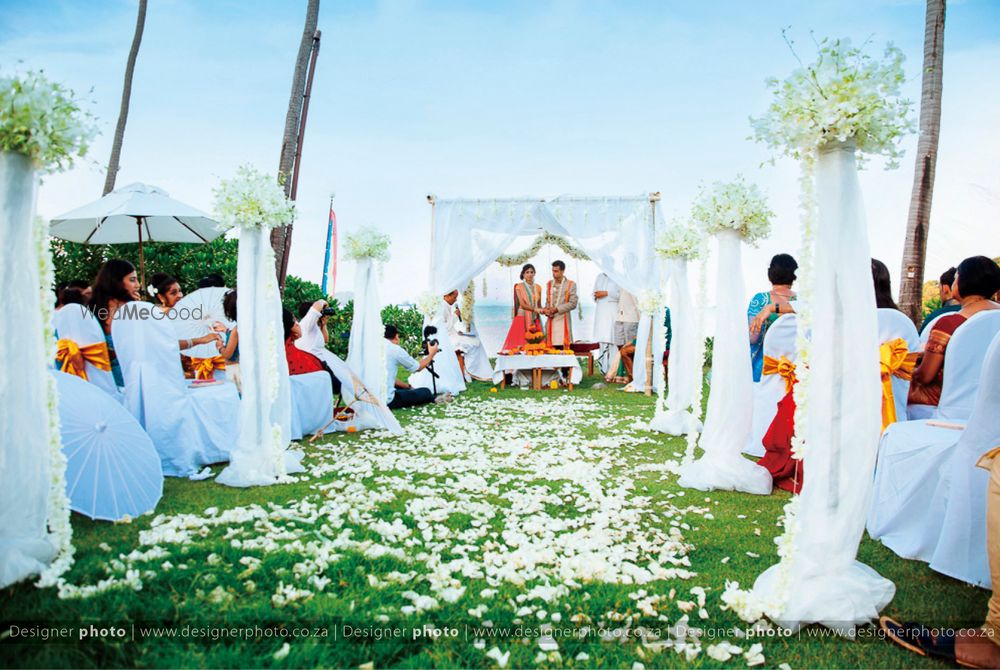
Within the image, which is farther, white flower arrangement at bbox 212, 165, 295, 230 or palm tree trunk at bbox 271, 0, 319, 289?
palm tree trunk at bbox 271, 0, 319, 289

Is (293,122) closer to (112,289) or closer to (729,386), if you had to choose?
(112,289)

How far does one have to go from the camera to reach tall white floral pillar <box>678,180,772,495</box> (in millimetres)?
5402

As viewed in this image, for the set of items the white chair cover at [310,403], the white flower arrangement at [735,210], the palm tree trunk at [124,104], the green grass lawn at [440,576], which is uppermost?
the palm tree trunk at [124,104]

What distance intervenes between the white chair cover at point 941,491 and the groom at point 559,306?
9.71 metres

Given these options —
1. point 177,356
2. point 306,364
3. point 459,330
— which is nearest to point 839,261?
point 177,356

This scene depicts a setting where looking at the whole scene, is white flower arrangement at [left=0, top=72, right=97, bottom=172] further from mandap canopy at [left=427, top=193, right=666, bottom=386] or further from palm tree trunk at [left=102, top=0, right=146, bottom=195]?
palm tree trunk at [left=102, top=0, right=146, bottom=195]

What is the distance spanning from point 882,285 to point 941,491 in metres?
2.33

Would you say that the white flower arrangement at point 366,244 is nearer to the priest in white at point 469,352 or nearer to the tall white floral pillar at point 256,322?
the tall white floral pillar at point 256,322

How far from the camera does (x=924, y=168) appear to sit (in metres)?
8.86

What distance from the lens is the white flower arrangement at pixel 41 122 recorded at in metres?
2.92

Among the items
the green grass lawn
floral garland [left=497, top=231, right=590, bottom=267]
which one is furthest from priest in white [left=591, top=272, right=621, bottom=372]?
the green grass lawn

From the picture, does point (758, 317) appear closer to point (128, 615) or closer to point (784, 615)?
point (784, 615)

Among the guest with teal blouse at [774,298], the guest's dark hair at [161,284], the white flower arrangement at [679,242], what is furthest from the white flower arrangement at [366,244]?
the guest with teal blouse at [774,298]

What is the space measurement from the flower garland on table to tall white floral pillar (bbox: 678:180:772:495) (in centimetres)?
236
